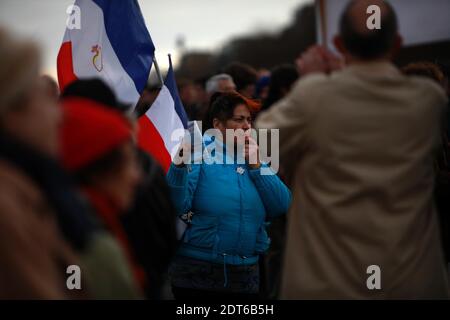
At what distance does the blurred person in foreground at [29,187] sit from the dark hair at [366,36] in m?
1.53

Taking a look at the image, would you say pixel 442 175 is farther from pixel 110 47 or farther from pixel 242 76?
pixel 242 76

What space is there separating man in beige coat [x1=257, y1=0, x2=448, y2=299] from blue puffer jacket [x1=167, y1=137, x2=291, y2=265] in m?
1.49

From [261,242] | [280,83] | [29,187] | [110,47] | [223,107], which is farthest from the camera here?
[280,83]

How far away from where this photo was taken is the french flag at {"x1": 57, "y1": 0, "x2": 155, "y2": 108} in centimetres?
610

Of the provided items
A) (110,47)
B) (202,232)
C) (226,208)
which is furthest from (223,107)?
(110,47)

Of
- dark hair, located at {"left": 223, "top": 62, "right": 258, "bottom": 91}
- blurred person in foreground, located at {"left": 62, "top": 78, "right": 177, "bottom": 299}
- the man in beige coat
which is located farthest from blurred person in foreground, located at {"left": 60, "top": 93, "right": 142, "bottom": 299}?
dark hair, located at {"left": 223, "top": 62, "right": 258, "bottom": 91}

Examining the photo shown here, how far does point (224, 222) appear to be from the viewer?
5.25 metres

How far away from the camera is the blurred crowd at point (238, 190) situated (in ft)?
8.41

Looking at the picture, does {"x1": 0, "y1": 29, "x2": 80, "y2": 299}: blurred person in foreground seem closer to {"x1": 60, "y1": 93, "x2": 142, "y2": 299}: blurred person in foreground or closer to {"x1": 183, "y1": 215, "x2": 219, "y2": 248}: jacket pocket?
{"x1": 60, "y1": 93, "x2": 142, "y2": 299}: blurred person in foreground

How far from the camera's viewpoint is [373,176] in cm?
360

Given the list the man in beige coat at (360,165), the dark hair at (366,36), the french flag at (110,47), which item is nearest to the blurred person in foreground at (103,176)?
the man in beige coat at (360,165)

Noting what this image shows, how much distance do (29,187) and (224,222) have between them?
282 cm

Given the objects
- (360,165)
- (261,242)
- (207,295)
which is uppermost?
(360,165)

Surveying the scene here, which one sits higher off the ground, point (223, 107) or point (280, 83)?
point (280, 83)
